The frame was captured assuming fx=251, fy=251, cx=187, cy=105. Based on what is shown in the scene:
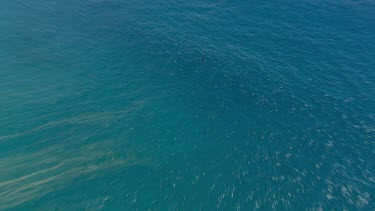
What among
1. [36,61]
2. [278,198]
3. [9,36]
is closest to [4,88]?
[36,61]

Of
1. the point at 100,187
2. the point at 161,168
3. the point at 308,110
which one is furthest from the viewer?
the point at 308,110

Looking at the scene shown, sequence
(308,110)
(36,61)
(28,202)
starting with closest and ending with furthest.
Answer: (28,202)
(308,110)
(36,61)

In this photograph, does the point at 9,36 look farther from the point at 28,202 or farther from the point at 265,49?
the point at 265,49

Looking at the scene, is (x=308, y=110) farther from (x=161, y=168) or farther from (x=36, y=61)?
(x=36, y=61)

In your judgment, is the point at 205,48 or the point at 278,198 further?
the point at 205,48

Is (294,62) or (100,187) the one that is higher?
(294,62)

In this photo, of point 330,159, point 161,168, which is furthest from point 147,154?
point 330,159
